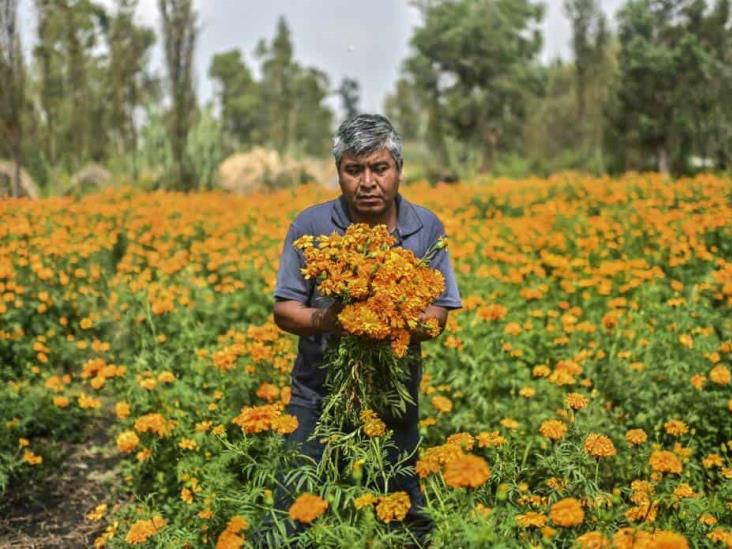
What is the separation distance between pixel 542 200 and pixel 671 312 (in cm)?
446

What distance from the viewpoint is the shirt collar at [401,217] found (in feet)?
7.04

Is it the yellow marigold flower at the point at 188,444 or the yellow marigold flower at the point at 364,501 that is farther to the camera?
the yellow marigold flower at the point at 188,444

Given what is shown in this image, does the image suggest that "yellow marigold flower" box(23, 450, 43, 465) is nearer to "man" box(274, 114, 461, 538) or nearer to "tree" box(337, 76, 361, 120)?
"man" box(274, 114, 461, 538)

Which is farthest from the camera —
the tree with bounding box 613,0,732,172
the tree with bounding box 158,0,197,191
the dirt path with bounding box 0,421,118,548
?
the tree with bounding box 613,0,732,172

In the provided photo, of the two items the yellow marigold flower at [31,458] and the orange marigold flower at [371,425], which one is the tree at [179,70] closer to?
the yellow marigold flower at [31,458]

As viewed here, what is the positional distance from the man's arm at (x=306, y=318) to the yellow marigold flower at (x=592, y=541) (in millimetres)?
667

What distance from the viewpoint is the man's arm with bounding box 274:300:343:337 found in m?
1.69

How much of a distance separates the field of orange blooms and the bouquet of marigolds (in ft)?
0.42

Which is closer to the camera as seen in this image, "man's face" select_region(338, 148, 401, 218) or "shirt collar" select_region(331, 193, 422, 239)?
"man's face" select_region(338, 148, 401, 218)

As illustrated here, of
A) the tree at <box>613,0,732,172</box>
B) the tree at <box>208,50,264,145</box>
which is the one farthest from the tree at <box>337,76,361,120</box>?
the tree at <box>613,0,732,172</box>

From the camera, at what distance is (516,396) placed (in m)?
3.49

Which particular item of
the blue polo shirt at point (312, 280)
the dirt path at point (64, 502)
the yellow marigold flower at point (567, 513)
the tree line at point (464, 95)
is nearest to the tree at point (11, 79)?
the tree line at point (464, 95)

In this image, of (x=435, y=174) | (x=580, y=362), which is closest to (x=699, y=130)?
(x=435, y=174)

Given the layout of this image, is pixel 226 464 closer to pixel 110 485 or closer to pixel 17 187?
pixel 110 485
